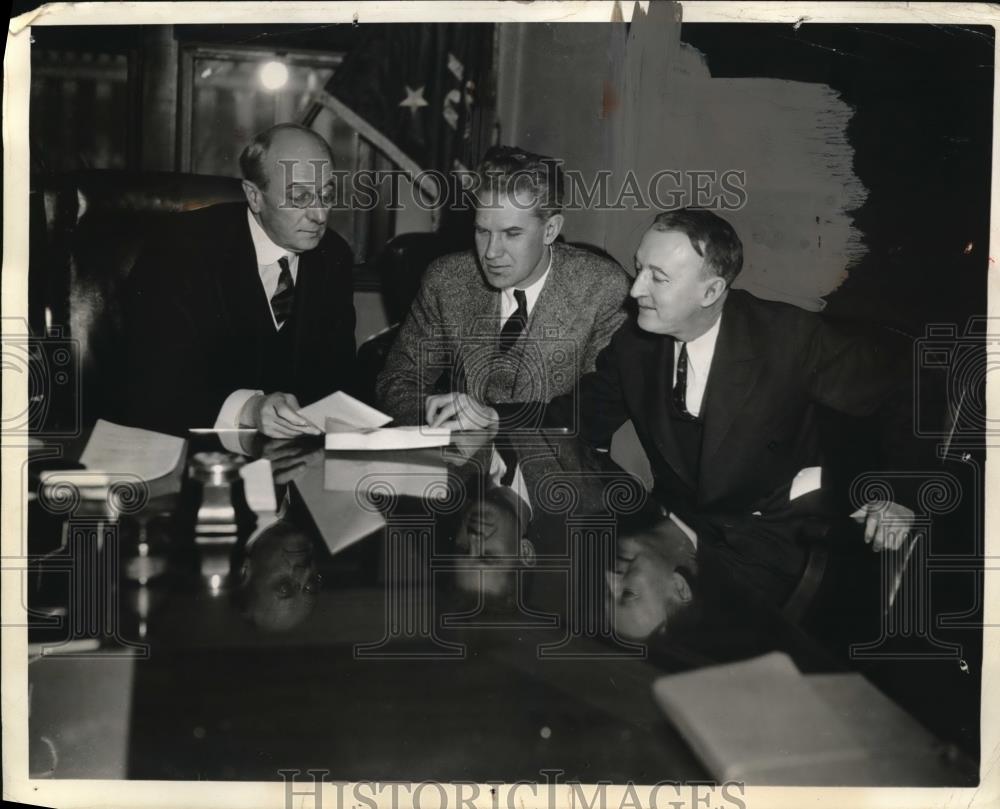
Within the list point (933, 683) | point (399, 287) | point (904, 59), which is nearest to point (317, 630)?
point (399, 287)

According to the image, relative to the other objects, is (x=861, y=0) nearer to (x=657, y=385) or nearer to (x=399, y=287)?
(x=657, y=385)

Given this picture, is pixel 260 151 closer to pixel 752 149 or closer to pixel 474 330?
pixel 474 330

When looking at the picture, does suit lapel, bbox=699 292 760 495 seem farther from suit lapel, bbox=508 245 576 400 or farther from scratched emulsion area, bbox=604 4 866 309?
suit lapel, bbox=508 245 576 400

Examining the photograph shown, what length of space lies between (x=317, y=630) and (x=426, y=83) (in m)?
1.11

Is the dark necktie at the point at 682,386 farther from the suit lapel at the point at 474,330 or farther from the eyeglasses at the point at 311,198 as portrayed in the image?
the eyeglasses at the point at 311,198

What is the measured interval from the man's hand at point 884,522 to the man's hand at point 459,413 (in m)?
0.76

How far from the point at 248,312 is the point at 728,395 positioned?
39.0 inches

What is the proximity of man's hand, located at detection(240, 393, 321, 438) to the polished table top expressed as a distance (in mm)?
32

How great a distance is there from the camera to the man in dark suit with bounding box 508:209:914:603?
204 centimetres

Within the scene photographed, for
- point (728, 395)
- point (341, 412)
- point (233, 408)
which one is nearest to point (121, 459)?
point (233, 408)

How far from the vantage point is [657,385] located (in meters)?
2.07

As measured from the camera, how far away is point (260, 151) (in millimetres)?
2045

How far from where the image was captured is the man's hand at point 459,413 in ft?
6.76

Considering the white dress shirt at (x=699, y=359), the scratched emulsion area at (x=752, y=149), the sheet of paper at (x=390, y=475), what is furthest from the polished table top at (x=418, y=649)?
the scratched emulsion area at (x=752, y=149)
